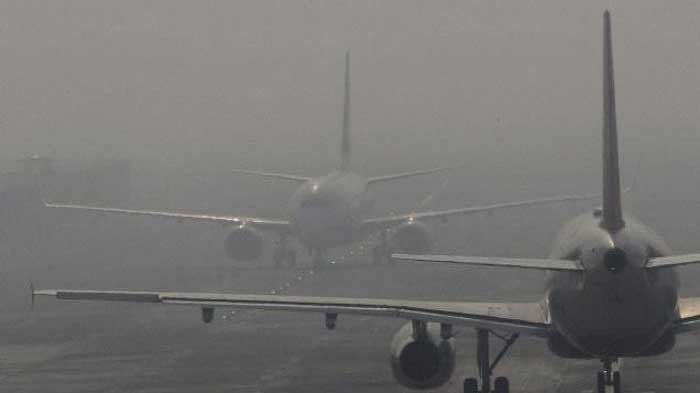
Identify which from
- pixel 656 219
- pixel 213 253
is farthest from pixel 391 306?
pixel 656 219

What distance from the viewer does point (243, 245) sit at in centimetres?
9438

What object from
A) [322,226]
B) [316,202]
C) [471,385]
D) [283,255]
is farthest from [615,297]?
[283,255]

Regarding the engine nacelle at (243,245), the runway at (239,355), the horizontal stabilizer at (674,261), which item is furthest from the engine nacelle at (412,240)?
the horizontal stabilizer at (674,261)

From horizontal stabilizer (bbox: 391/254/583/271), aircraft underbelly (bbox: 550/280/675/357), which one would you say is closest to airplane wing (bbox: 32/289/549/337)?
horizontal stabilizer (bbox: 391/254/583/271)

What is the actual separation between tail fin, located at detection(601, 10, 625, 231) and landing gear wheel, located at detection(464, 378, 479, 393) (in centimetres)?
811

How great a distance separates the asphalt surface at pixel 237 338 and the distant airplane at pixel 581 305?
18.3ft

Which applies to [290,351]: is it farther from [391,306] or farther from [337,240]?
[337,240]

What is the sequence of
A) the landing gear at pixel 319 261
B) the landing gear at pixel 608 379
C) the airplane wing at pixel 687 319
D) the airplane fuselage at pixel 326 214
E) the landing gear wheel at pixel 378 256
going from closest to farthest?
the airplane wing at pixel 687 319
the landing gear at pixel 608 379
the airplane fuselage at pixel 326 214
the landing gear at pixel 319 261
the landing gear wheel at pixel 378 256

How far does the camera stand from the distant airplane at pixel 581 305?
3703cm

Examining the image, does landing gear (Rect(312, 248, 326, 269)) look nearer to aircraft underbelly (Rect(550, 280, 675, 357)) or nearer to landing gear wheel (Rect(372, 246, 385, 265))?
landing gear wheel (Rect(372, 246, 385, 265))

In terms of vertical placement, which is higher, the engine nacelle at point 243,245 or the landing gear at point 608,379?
the engine nacelle at point 243,245

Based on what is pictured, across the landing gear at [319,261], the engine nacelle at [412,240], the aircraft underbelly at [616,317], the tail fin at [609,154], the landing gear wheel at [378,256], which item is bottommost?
the aircraft underbelly at [616,317]

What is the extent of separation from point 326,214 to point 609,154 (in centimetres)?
5109

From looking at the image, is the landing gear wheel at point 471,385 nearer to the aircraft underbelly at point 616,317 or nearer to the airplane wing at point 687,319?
the aircraft underbelly at point 616,317
